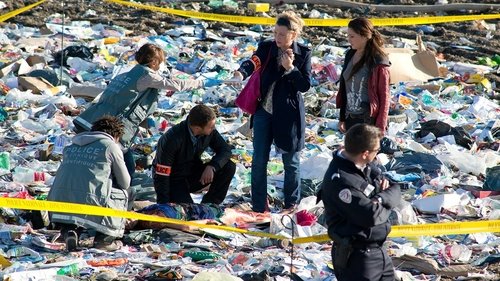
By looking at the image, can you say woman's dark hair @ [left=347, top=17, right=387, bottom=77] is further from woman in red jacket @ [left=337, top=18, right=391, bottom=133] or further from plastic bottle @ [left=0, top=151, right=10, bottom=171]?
plastic bottle @ [left=0, top=151, right=10, bottom=171]

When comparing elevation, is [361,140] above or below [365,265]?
above

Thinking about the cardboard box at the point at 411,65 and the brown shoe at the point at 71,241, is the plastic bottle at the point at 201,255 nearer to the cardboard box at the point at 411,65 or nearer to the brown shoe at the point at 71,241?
the brown shoe at the point at 71,241

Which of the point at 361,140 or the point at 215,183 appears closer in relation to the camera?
the point at 361,140

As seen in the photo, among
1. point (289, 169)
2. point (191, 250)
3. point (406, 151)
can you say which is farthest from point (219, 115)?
point (191, 250)

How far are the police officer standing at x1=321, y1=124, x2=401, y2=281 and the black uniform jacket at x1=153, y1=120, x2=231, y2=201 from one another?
9.00ft

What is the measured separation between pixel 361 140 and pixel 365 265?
2.17ft

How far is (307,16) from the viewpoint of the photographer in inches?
680

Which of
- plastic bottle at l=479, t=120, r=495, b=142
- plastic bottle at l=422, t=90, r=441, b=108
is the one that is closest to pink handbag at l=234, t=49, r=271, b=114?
plastic bottle at l=479, t=120, r=495, b=142

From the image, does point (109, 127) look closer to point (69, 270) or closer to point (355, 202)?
point (69, 270)

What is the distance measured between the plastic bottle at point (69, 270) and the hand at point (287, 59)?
2.24 m

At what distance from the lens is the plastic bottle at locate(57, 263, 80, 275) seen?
733 centimetres

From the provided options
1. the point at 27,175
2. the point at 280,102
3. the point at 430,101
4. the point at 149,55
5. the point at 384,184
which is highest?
the point at 149,55

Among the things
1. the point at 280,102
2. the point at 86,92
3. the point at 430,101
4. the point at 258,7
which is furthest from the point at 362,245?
the point at 258,7

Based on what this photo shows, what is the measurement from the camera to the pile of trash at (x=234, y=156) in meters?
7.62
